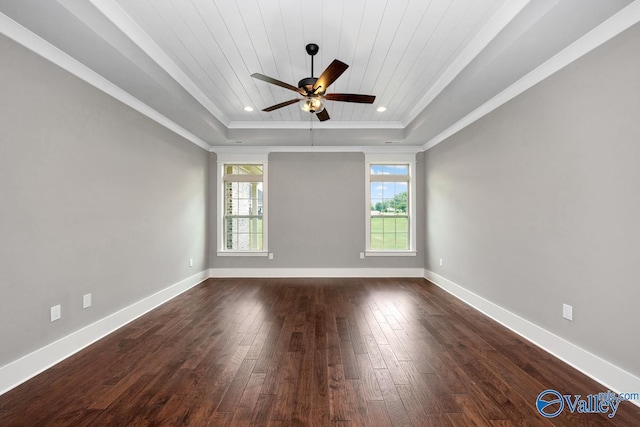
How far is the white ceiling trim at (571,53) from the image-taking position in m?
1.86

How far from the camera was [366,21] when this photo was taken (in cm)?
239

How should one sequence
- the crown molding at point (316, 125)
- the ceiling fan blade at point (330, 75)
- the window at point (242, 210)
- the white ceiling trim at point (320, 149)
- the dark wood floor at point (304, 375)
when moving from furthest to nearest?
1. the window at point (242, 210)
2. the white ceiling trim at point (320, 149)
3. the crown molding at point (316, 125)
4. the ceiling fan blade at point (330, 75)
5. the dark wood floor at point (304, 375)

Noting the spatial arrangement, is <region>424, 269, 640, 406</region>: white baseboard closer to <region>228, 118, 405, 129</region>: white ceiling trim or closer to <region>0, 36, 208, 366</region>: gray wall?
<region>228, 118, 405, 129</region>: white ceiling trim

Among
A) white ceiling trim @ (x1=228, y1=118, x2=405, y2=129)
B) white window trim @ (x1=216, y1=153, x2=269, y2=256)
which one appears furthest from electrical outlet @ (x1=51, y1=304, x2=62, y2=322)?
white ceiling trim @ (x1=228, y1=118, x2=405, y2=129)

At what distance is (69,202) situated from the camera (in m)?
2.45

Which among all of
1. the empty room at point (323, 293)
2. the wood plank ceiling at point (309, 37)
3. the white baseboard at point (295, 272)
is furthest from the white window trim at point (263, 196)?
the wood plank ceiling at point (309, 37)

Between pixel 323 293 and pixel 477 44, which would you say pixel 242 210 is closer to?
pixel 323 293

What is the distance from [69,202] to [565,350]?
175 inches

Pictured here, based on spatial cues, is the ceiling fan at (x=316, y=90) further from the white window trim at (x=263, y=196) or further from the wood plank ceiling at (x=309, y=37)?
the white window trim at (x=263, y=196)

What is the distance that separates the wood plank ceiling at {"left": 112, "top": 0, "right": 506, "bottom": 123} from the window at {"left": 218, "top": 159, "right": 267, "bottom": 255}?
212 centimetres

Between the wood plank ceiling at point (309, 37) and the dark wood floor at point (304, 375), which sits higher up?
the wood plank ceiling at point (309, 37)

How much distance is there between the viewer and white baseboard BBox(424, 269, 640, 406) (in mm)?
1881

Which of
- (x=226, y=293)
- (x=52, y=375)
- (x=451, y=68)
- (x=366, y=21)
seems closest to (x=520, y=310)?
(x=451, y=68)

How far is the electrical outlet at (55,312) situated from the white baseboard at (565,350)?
13.8ft
